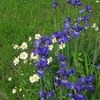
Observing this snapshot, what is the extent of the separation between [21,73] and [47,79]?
2.33 feet

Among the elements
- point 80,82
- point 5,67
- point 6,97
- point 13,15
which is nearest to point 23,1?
point 13,15

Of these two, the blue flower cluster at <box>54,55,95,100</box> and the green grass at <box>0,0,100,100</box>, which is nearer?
the blue flower cluster at <box>54,55,95,100</box>

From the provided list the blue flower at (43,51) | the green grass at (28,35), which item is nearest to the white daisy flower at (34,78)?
the green grass at (28,35)

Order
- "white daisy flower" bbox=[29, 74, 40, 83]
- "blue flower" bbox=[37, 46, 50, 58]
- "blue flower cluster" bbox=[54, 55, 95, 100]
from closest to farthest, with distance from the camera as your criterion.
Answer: "blue flower cluster" bbox=[54, 55, 95, 100] < "blue flower" bbox=[37, 46, 50, 58] < "white daisy flower" bbox=[29, 74, 40, 83]

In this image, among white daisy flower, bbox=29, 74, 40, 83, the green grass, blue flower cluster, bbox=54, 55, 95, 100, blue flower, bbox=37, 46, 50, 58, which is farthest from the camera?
the green grass

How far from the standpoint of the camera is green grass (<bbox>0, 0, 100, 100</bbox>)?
3.49 metres

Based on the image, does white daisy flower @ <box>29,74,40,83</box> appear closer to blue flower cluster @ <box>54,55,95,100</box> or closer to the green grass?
the green grass

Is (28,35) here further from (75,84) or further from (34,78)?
(75,84)

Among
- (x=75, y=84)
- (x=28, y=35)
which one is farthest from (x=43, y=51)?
(x=28, y=35)

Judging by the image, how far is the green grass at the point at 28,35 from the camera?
3490 millimetres

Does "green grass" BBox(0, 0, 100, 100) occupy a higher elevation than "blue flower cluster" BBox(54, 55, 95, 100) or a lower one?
higher

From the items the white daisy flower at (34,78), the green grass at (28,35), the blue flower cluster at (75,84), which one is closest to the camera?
the blue flower cluster at (75,84)

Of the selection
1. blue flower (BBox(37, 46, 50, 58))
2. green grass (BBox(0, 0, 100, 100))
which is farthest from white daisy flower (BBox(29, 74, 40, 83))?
blue flower (BBox(37, 46, 50, 58))

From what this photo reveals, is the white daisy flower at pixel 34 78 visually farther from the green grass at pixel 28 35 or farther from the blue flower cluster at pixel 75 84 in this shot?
the blue flower cluster at pixel 75 84
